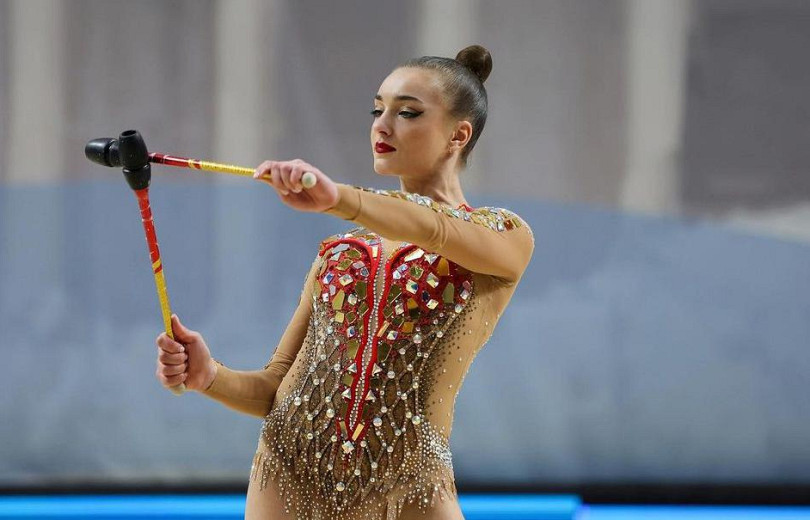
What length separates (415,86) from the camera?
6.30 ft

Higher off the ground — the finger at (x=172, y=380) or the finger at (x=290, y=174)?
the finger at (x=290, y=174)

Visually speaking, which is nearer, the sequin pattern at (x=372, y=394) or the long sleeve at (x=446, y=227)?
the long sleeve at (x=446, y=227)

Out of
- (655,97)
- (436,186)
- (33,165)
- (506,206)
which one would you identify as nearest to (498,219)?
(436,186)

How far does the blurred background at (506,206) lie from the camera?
4133mm

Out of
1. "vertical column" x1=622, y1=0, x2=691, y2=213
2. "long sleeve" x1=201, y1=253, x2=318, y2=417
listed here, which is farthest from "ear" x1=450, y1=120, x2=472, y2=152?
"vertical column" x1=622, y1=0, x2=691, y2=213

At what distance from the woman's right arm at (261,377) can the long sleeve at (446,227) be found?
31 centimetres

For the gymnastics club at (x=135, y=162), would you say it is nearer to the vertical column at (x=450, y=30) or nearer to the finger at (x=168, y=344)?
the finger at (x=168, y=344)

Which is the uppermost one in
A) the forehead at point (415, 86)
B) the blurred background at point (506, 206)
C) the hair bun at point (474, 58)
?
the hair bun at point (474, 58)

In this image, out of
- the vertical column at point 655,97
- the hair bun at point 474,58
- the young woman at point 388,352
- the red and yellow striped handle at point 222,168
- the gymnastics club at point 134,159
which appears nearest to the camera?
the red and yellow striped handle at point 222,168

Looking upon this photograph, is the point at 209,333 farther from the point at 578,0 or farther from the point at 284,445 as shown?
the point at 284,445

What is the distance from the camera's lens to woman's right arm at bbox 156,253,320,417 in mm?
1909

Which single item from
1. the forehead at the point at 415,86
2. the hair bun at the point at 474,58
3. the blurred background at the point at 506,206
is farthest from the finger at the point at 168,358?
the blurred background at the point at 506,206

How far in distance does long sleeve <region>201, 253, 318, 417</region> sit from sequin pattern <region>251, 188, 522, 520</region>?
0.22 feet

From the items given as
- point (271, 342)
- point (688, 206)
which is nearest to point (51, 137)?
point (271, 342)
